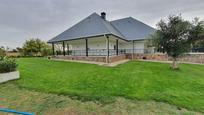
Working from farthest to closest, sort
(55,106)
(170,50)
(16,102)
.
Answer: (170,50), (16,102), (55,106)

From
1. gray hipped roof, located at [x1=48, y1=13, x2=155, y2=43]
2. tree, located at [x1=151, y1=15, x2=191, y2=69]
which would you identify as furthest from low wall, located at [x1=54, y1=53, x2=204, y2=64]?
tree, located at [x1=151, y1=15, x2=191, y2=69]

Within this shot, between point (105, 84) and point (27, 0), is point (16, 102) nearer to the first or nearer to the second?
point (105, 84)

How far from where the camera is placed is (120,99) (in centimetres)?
504

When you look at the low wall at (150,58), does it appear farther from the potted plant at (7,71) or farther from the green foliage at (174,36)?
the potted plant at (7,71)

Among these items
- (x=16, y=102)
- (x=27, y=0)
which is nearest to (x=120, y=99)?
(x=16, y=102)

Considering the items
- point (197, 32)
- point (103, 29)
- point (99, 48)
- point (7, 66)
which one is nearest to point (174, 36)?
point (197, 32)

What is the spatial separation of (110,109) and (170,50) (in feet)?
31.5

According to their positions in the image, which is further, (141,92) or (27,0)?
(27,0)

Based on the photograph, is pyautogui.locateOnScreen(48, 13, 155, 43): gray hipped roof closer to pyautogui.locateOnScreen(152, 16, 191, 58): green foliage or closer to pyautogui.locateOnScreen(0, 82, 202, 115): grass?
pyautogui.locateOnScreen(152, 16, 191, 58): green foliage

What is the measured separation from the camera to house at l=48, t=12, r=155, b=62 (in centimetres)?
1550

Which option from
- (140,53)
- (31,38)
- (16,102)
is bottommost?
(16,102)

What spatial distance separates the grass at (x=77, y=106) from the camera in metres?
4.12

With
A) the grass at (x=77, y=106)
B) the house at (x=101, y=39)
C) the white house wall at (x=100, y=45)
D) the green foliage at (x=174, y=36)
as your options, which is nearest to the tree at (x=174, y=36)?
the green foliage at (x=174, y=36)

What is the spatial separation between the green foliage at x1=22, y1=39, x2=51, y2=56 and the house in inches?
597
